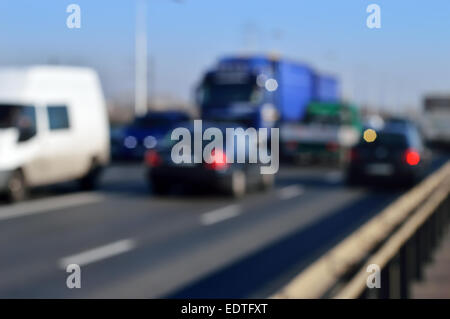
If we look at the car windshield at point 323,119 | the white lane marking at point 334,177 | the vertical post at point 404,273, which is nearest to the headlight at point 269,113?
the car windshield at point 323,119

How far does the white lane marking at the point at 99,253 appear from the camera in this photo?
32.8ft

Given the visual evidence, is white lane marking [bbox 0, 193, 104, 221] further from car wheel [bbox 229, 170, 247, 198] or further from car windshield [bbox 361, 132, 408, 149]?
car windshield [bbox 361, 132, 408, 149]

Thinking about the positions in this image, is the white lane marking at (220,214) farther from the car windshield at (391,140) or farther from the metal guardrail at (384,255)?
the car windshield at (391,140)

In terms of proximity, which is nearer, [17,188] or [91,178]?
[17,188]

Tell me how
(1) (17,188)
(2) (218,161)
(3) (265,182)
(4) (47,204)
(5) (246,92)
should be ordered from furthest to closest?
(5) (246,92)
(3) (265,182)
(2) (218,161)
(4) (47,204)
(1) (17,188)

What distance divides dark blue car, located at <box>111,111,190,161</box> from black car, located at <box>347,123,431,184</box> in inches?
432

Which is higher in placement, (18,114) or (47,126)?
(18,114)

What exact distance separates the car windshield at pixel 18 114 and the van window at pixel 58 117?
1.59 feet

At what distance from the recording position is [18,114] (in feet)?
55.9

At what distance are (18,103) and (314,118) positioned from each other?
1791 centimetres

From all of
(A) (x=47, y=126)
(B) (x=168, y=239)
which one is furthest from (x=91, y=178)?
(B) (x=168, y=239)

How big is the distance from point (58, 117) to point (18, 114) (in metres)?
1.02

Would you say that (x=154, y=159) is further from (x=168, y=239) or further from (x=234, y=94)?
(x=234, y=94)
